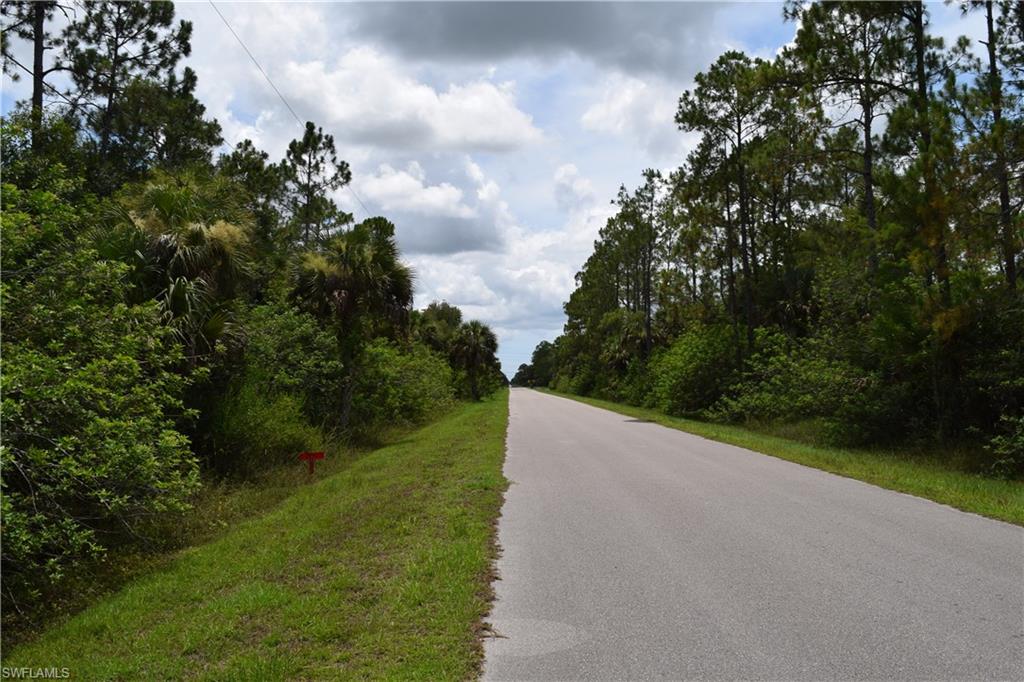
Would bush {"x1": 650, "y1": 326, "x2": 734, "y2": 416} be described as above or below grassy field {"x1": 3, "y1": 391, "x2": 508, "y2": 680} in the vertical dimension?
above

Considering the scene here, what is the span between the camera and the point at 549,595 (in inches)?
226

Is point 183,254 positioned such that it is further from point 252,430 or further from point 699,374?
point 699,374

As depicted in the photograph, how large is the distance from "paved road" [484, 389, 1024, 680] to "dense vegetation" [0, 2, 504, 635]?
4.41 m

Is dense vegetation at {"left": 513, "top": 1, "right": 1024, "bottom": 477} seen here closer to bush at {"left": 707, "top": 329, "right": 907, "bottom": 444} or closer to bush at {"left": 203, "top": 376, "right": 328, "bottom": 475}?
bush at {"left": 707, "top": 329, "right": 907, "bottom": 444}

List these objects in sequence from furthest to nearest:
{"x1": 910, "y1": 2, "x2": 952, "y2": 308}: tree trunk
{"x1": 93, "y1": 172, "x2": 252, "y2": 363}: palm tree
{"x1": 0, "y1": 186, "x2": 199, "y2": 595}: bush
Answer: {"x1": 910, "y1": 2, "x2": 952, "y2": 308}: tree trunk
{"x1": 93, "y1": 172, "x2": 252, "y2": 363}: palm tree
{"x1": 0, "y1": 186, "x2": 199, "y2": 595}: bush

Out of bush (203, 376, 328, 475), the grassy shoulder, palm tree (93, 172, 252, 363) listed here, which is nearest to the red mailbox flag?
bush (203, 376, 328, 475)

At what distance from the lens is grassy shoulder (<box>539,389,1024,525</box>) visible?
29.7 feet

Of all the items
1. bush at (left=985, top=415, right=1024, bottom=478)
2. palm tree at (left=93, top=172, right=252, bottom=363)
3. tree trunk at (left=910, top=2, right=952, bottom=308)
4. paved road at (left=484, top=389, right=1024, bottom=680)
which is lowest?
paved road at (left=484, top=389, right=1024, bottom=680)

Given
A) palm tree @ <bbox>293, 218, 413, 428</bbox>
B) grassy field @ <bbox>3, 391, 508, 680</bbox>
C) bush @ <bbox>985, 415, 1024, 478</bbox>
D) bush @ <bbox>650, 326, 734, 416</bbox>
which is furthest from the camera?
bush @ <bbox>650, 326, 734, 416</bbox>

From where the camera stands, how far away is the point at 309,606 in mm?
5449

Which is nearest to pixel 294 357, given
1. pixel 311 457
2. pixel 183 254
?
pixel 311 457

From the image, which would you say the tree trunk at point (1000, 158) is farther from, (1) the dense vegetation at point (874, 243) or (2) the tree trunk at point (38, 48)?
(2) the tree trunk at point (38, 48)

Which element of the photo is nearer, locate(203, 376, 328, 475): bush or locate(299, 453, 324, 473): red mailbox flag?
locate(203, 376, 328, 475): bush

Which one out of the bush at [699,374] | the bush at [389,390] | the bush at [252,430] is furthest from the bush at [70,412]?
the bush at [699,374]
